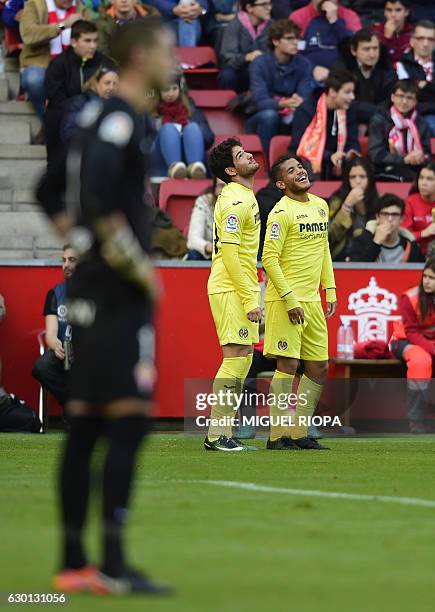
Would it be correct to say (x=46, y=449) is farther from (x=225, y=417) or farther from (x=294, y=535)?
(x=294, y=535)

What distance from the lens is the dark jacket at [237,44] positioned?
706 inches

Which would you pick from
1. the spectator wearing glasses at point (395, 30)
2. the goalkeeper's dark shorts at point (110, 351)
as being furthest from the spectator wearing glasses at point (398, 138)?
the goalkeeper's dark shorts at point (110, 351)

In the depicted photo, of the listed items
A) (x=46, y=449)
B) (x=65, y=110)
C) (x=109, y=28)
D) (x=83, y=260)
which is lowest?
(x=46, y=449)

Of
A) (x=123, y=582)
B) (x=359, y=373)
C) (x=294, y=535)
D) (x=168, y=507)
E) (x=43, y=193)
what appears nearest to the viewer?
(x=123, y=582)

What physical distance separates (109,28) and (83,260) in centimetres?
1274

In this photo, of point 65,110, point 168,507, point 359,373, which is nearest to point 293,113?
point 65,110

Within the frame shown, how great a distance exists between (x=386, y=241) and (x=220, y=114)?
3572 millimetres

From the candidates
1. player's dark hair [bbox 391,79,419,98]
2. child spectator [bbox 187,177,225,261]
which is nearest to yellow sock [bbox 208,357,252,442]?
child spectator [bbox 187,177,225,261]

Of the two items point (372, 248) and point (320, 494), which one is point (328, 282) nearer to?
point (372, 248)

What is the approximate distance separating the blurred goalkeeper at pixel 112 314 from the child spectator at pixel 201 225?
9.61 meters

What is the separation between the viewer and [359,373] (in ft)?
47.5

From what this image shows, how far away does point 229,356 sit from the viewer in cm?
1126

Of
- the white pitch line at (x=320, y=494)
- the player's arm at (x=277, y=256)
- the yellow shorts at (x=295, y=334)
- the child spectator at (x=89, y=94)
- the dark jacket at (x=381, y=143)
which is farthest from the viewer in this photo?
the dark jacket at (x=381, y=143)

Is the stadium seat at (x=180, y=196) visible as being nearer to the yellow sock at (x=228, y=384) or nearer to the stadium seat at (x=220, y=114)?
the stadium seat at (x=220, y=114)
